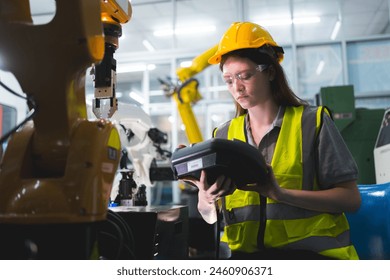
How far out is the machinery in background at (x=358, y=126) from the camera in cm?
355

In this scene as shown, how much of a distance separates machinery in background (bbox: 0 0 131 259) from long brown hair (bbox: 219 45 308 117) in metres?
0.65

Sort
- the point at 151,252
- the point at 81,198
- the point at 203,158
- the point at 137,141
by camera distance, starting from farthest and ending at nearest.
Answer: the point at 137,141 < the point at 151,252 < the point at 203,158 < the point at 81,198

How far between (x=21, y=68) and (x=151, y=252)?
63 centimetres

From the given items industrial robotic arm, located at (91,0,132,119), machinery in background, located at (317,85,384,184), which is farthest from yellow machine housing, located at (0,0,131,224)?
machinery in background, located at (317,85,384,184)

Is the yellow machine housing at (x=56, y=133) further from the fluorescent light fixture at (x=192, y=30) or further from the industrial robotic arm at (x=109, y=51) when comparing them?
the fluorescent light fixture at (x=192, y=30)

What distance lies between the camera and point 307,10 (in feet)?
19.6

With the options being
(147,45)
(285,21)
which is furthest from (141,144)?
(147,45)

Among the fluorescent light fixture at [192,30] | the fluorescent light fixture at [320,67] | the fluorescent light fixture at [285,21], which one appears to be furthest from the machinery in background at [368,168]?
the fluorescent light fixture at [192,30]

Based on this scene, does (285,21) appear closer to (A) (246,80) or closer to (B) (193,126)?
(B) (193,126)

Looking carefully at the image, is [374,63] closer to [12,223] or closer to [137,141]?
[137,141]

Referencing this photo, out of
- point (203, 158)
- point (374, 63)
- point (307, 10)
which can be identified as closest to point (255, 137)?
point (203, 158)

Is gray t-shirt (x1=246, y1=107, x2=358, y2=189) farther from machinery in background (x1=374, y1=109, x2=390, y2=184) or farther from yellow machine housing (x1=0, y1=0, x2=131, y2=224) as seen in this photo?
machinery in background (x1=374, y1=109, x2=390, y2=184)

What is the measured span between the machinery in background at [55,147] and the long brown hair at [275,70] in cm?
65

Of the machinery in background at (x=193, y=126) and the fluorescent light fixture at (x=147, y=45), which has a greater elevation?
the fluorescent light fixture at (x=147, y=45)
